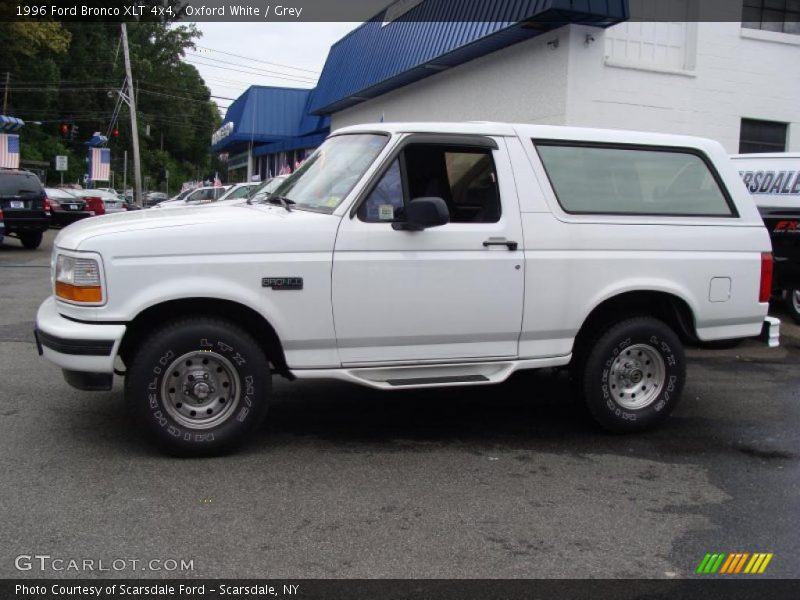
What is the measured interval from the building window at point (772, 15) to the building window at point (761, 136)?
179 cm

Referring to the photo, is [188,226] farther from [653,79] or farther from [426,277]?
[653,79]

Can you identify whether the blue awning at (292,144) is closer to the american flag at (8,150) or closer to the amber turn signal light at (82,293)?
the american flag at (8,150)

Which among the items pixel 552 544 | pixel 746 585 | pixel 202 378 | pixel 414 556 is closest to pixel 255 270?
pixel 202 378

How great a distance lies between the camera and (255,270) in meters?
4.72

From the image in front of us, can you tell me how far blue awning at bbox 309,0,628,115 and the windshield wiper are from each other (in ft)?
26.2

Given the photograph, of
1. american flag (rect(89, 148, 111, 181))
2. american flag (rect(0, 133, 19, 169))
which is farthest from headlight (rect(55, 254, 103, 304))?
american flag (rect(89, 148, 111, 181))

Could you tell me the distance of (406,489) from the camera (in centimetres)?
453

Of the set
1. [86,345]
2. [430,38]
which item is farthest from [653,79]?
[86,345]

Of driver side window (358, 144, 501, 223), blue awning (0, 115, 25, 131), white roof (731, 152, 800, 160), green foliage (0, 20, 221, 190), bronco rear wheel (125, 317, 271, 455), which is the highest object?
green foliage (0, 20, 221, 190)

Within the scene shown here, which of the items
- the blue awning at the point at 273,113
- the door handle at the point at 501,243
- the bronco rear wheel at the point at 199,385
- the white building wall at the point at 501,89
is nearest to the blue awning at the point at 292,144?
the blue awning at the point at 273,113

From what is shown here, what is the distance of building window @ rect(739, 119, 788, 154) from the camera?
47.3 feet

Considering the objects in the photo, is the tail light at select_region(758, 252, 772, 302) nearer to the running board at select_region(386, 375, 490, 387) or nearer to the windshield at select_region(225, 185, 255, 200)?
the running board at select_region(386, 375, 490, 387)

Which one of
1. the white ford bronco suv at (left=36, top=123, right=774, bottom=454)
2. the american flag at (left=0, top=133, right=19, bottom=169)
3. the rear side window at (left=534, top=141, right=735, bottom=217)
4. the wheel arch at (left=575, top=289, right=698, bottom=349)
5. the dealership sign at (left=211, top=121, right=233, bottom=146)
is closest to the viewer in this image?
the white ford bronco suv at (left=36, top=123, right=774, bottom=454)

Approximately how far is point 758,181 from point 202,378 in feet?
28.5
